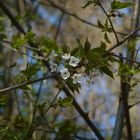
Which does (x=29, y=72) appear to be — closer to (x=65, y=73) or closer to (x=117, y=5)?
(x=65, y=73)

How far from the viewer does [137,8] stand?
7.53 ft

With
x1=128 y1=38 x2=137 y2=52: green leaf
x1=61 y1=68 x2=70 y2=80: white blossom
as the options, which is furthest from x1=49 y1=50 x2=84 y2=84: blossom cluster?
x1=128 y1=38 x2=137 y2=52: green leaf

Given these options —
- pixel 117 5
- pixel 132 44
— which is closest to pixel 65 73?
pixel 117 5

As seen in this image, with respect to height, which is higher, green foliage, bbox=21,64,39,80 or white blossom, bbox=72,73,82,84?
green foliage, bbox=21,64,39,80

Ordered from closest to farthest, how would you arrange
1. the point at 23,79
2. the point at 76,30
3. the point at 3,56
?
the point at 23,79, the point at 76,30, the point at 3,56

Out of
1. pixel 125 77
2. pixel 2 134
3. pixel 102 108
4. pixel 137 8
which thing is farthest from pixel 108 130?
pixel 2 134

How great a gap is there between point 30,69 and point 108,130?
9.10 ft

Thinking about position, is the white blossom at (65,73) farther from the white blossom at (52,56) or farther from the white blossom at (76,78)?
the white blossom at (52,56)

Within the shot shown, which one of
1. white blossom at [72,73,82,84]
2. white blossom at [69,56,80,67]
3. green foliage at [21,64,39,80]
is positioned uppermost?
green foliage at [21,64,39,80]

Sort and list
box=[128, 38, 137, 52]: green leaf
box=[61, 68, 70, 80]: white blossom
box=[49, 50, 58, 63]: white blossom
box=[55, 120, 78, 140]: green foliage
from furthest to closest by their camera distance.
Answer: box=[55, 120, 78, 140]: green foliage, box=[128, 38, 137, 52]: green leaf, box=[49, 50, 58, 63]: white blossom, box=[61, 68, 70, 80]: white blossom

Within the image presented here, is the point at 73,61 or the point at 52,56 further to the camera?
the point at 52,56

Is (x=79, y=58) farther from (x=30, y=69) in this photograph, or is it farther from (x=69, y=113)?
(x=69, y=113)

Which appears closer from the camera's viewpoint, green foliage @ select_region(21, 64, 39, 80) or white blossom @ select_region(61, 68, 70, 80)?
white blossom @ select_region(61, 68, 70, 80)

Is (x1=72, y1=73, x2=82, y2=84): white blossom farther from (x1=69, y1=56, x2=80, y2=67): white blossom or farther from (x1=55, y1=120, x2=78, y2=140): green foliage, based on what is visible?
(x1=55, y1=120, x2=78, y2=140): green foliage
